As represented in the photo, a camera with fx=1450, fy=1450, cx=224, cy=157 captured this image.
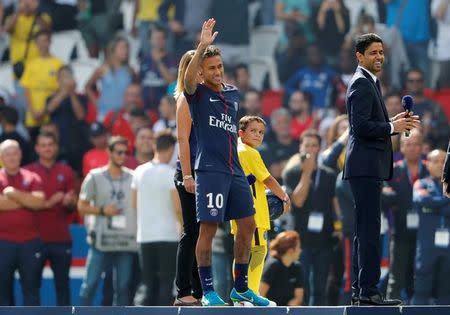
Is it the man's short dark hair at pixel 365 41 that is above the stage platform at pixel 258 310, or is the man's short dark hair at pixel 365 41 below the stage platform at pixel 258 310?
above

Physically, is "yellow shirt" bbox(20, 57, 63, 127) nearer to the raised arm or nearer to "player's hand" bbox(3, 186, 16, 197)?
"player's hand" bbox(3, 186, 16, 197)

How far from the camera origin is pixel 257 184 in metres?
10.7

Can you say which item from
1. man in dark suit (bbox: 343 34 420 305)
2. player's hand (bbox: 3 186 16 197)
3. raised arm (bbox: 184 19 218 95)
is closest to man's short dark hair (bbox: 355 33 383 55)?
man in dark suit (bbox: 343 34 420 305)

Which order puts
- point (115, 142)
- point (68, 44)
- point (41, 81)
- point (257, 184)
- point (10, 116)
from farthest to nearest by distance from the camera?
point (68, 44) → point (41, 81) → point (10, 116) → point (115, 142) → point (257, 184)

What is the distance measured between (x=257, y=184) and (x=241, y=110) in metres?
5.84

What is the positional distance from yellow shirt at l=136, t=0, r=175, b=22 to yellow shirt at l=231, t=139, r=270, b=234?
6632 mm

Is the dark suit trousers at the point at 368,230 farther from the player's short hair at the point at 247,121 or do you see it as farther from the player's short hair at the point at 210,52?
the player's short hair at the point at 210,52

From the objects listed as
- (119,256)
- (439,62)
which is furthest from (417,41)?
(119,256)

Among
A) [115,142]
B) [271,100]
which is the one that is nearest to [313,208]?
[115,142]

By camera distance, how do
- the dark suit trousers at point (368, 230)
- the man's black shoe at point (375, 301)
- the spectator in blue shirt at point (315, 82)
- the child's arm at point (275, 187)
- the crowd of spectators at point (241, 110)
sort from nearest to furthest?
the man's black shoe at point (375, 301) < the dark suit trousers at point (368, 230) < the child's arm at point (275, 187) < the crowd of spectators at point (241, 110) < the spectator in blue shirt at point (315, 82)

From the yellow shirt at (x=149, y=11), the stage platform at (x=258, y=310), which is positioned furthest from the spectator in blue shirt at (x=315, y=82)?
the stage platform at (x=258, y=310)

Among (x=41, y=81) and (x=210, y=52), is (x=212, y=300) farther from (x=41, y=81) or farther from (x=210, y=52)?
(x=41, y=81)

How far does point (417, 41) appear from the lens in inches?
665

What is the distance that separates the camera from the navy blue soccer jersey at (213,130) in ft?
31.8
